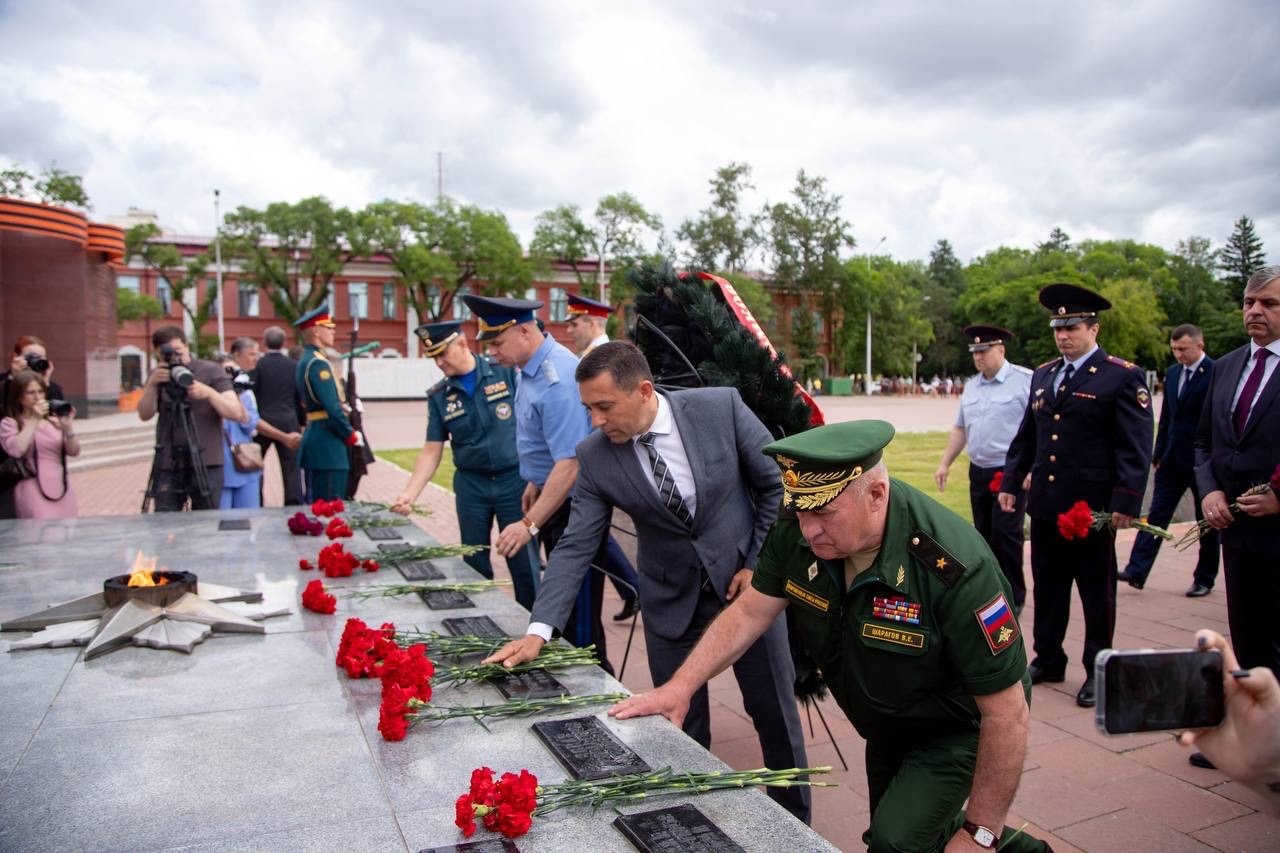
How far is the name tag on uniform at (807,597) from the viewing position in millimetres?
2412

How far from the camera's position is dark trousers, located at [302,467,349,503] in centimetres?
774

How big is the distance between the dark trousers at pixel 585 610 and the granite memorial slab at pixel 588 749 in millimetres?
2074

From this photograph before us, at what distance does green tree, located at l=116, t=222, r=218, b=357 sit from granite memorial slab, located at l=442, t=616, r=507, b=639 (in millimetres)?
44615

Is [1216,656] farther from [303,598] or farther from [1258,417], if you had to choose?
[303,598]

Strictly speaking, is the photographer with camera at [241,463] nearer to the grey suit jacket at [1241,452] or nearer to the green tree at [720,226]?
the grey suit jacket at [1241,452]

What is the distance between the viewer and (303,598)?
12.8ft

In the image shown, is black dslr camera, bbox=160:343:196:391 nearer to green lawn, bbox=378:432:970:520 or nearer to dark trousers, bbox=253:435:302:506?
dark trousers, bbox=253:435:302:506

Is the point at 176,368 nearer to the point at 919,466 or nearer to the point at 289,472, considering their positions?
the point at 289,472

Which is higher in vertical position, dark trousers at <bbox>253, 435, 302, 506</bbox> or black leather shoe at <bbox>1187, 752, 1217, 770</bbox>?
dark trousers at <bbox>253, 435, 302, 506</bbox>

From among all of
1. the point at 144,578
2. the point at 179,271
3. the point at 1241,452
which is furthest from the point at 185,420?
the point at 179,271

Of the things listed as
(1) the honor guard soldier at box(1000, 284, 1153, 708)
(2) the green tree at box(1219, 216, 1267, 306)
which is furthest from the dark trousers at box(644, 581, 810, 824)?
(2) the green tree at box(1219, 216, 1267, 306)

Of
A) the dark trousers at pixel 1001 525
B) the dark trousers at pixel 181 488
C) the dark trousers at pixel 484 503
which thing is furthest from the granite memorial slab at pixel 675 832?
the dark trousers at pixel 181 488

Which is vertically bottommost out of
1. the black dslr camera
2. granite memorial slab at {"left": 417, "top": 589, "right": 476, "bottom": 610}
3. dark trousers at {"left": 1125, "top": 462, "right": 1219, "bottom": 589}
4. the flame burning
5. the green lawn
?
the green lawn

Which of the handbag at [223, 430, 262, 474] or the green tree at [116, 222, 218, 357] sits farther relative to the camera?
the green tree at [116, 222, 218, 357]
